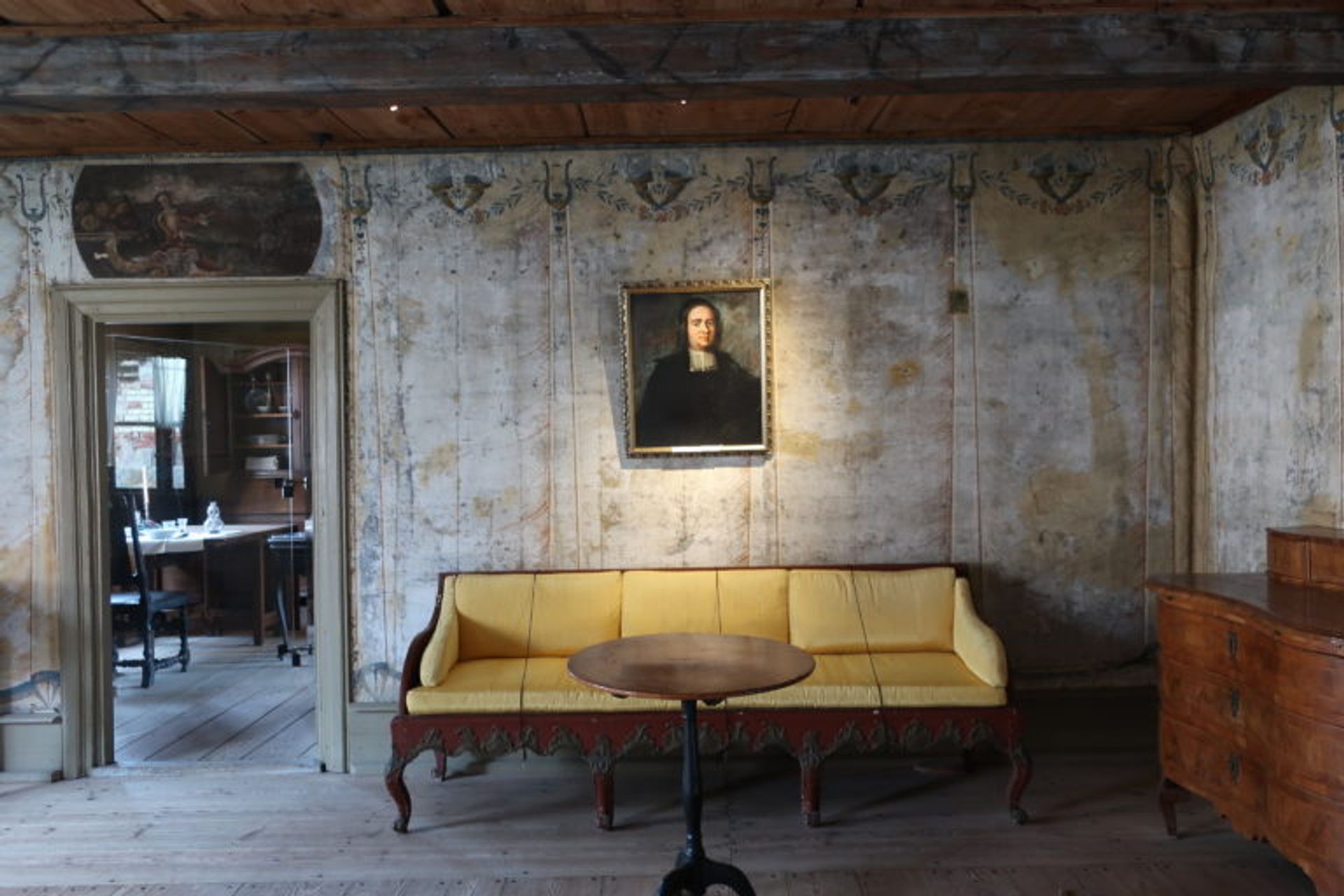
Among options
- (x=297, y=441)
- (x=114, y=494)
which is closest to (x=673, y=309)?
(x=114, y=494)

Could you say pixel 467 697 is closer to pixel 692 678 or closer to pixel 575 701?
pixel 575 701

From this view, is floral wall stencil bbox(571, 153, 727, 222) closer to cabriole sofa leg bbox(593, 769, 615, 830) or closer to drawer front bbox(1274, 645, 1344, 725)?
cabriole sofa leg bbox(593, 769, 615, 830)

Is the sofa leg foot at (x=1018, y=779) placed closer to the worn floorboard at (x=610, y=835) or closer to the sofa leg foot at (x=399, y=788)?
the worn floorboard at (x=610, y=835)

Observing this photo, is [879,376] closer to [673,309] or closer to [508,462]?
[673,309]

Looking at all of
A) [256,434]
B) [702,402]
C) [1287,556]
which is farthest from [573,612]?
[256,434]

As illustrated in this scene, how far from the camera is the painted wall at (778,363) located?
450cm

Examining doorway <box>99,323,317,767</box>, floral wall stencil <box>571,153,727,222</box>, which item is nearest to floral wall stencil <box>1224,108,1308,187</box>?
floral wall stencil <box>571,153,727,222</box>

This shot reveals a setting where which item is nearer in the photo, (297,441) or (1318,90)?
(1318,90)

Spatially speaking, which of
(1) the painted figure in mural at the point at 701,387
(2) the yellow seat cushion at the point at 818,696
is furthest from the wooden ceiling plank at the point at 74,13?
(2) the yellow seat cushion at the point at 818,696

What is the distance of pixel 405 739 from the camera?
3758 millimetres

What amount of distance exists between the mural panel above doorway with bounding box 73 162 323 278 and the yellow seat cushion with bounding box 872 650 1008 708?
3467 millimetres

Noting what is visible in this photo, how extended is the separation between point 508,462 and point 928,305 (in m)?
2.28

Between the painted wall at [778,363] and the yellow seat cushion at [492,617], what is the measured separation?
0.70ft

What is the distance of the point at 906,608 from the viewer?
430 cm
